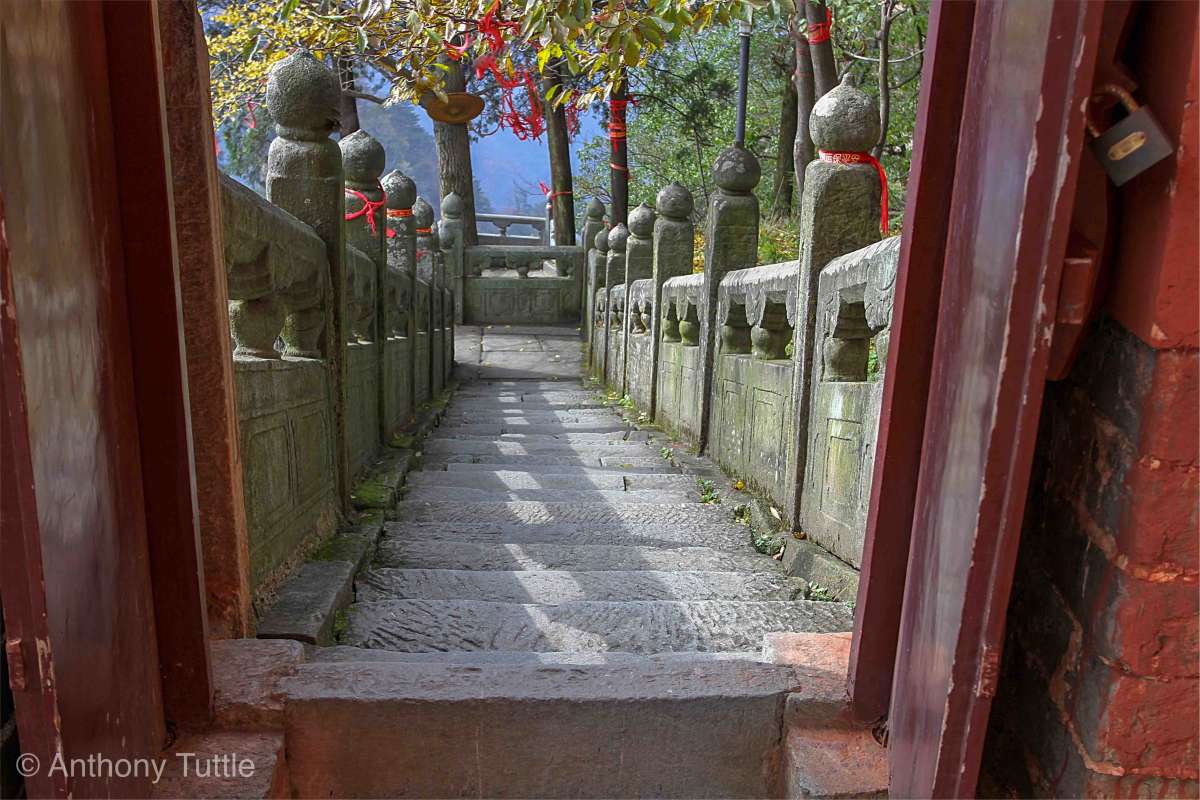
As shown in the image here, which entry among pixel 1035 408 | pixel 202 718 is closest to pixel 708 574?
pixel 202 718

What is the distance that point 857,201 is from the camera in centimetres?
328

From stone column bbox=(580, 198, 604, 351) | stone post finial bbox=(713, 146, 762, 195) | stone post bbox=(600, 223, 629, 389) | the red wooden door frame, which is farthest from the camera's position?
stone column bbox=(580, 198, 604, 351)

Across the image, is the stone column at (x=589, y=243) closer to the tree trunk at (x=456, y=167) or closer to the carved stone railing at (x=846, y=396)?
the tree trunk at (x=456, y=167)

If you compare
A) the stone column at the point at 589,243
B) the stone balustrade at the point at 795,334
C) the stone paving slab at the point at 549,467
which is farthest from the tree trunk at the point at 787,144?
the stone paving slab at the point at 549,467

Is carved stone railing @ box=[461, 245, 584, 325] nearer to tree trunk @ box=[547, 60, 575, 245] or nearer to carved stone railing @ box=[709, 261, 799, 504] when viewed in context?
tree trunk @ box=[547, 60, 575, 245]

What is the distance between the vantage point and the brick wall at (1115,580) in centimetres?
110

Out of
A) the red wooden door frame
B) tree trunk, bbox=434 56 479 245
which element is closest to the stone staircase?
the red wooden door frame

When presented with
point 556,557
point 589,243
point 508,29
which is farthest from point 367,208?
point 589,243

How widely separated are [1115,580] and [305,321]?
9.80 ft

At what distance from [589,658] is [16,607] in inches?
47.3

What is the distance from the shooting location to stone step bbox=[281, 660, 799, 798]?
5.76ft

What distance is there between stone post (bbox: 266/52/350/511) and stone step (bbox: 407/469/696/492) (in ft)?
4.19

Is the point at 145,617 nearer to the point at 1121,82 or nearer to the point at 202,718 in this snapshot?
the point at 202,718

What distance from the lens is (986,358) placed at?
118 centimetres
